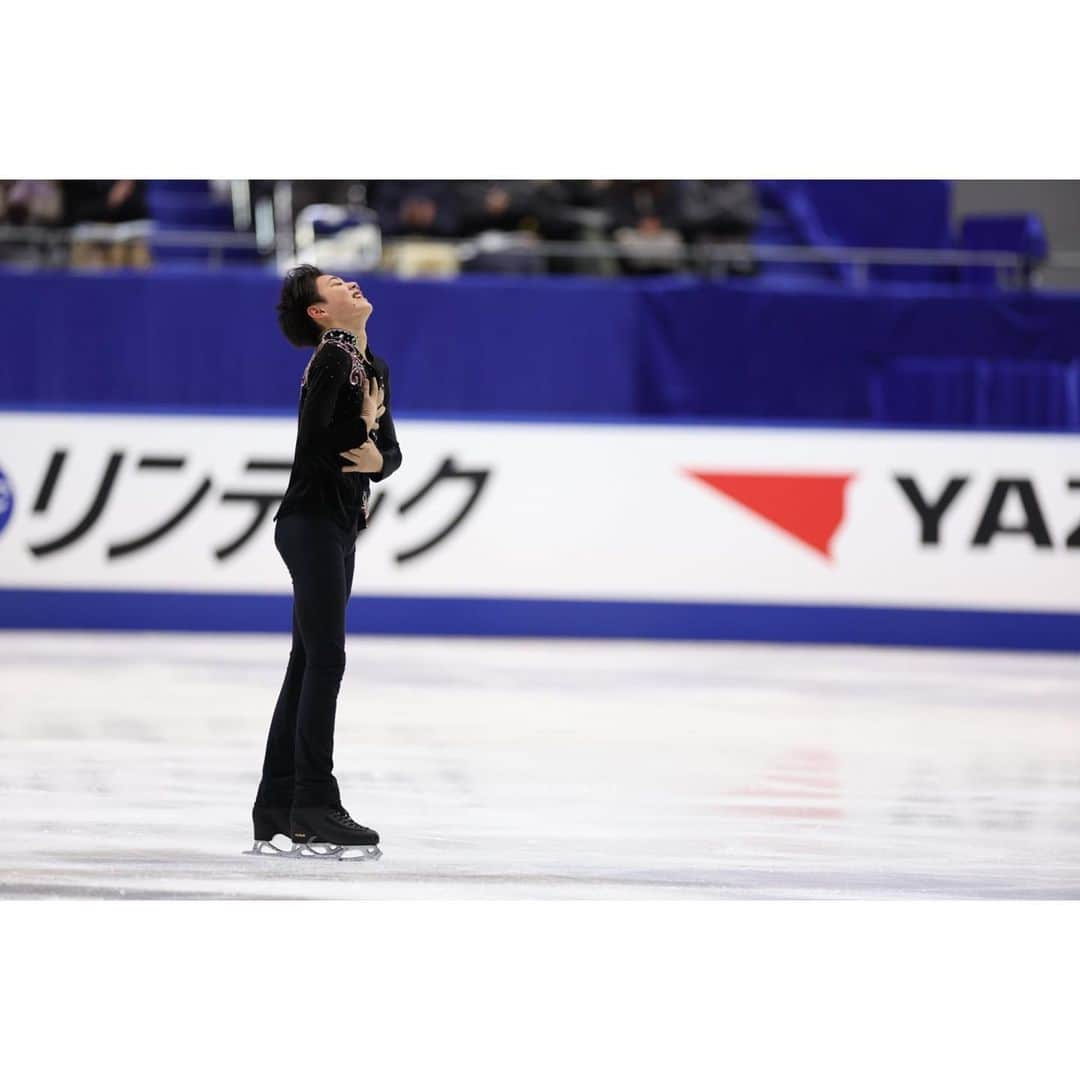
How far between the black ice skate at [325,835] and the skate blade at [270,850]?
2cm

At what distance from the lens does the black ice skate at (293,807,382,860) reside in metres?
4.10

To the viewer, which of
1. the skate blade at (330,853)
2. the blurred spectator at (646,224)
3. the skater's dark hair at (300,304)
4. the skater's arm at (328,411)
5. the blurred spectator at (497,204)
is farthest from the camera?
the blurred spectator at (497,204)

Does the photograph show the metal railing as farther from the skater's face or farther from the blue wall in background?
the skater's face

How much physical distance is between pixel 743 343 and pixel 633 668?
2104mm

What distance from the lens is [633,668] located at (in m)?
8.01

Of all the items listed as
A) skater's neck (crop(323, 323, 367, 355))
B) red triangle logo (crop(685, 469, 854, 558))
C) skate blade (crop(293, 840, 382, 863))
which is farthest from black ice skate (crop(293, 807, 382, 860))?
red triangle logo (crop(685, 469, 854, 558))

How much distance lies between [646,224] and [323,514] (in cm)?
623

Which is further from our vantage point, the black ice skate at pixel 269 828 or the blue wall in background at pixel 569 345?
the blue wall in background at pixel 569 345

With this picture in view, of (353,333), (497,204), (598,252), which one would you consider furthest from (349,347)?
(497,204)

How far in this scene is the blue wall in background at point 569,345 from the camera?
9.09m

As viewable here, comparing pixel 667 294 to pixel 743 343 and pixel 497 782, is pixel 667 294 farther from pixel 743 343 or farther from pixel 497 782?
pixel 497 782

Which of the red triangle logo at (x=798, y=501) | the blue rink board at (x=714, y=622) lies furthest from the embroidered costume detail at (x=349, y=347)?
the red triangle logo at (x=798, y=501)

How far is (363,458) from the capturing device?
12.9ft

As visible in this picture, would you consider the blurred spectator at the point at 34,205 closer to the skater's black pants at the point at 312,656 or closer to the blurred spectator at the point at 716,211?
the blurred spectator at the point at 716,211
